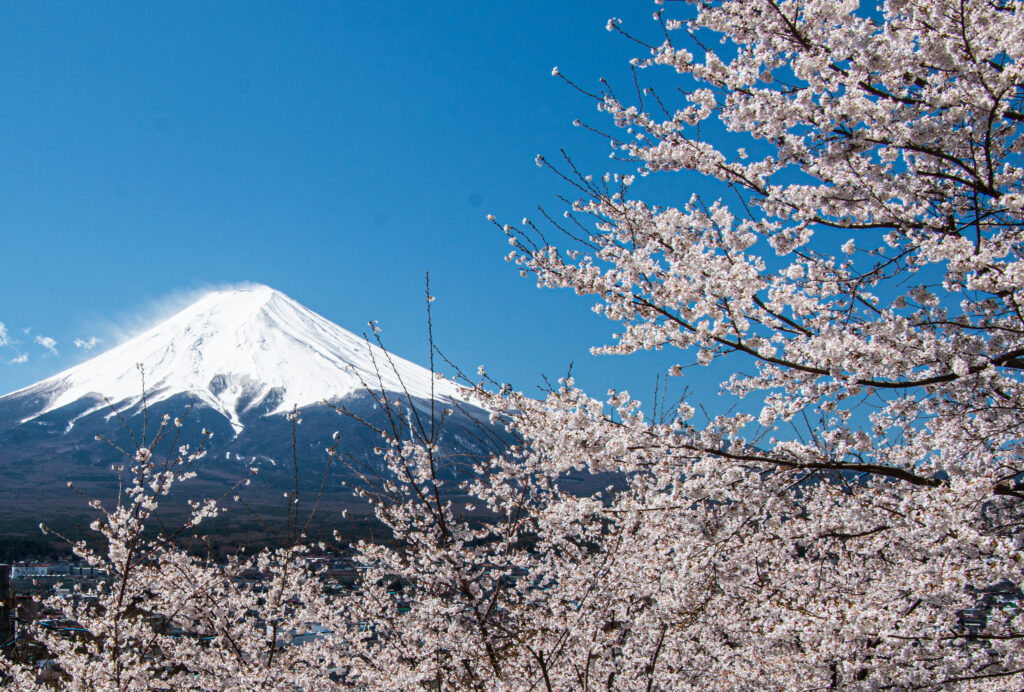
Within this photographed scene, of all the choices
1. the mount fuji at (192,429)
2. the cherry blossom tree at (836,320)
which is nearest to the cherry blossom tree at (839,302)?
the cherry blossom tree at (836,320)

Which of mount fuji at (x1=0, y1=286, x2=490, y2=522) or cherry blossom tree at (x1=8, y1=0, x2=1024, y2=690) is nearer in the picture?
cherry blossom tree at (x1=8, y1=0, x2=1024, y2=690)

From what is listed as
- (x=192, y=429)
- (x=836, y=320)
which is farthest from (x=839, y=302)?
(x=192, y=429)

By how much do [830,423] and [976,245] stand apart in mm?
1465

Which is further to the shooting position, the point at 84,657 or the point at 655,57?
the point at 84,657

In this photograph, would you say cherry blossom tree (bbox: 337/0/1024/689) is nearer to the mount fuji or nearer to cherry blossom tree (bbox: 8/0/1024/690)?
cherry blossom tree (bbox: 8/0/1024/690)

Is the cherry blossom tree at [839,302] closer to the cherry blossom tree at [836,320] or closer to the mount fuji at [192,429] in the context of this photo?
the cherry blossom tree at [836,320]

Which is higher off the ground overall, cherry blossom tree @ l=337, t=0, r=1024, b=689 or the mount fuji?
the mount fuji

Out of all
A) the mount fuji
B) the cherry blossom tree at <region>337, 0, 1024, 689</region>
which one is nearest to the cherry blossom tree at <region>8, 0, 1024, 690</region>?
the cherry blossom tree at <region>337, 0, 1024, 689</region>

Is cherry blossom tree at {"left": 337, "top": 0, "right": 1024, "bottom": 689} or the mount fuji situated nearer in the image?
cherry blossom tree at {"left": 337, "top": 0, "right": 1024, "bottom": 689}

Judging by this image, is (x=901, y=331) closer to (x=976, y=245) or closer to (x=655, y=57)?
(x=976, y=245)

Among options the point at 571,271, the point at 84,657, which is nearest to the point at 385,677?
the point at 84,657

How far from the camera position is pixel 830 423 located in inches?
157

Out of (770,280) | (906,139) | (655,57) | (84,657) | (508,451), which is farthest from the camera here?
(84,657)

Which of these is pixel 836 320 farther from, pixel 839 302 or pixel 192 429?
pixel 192 429
